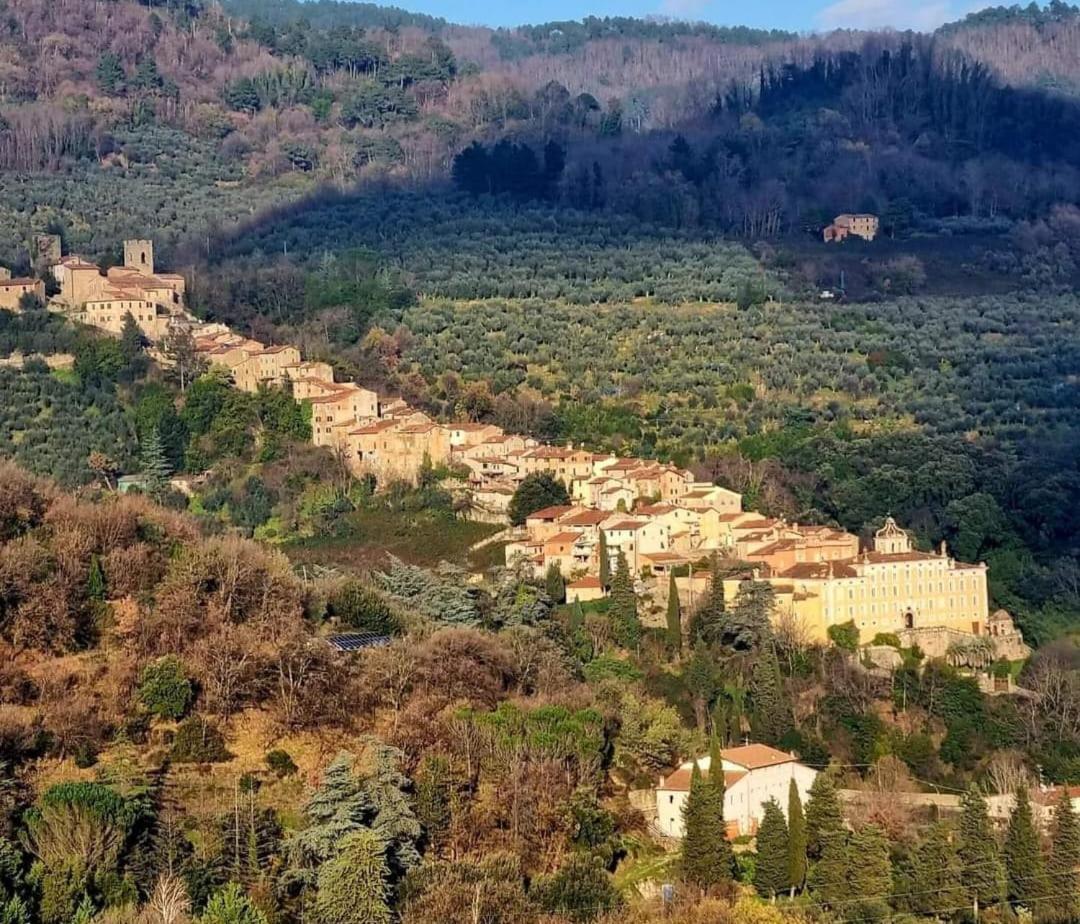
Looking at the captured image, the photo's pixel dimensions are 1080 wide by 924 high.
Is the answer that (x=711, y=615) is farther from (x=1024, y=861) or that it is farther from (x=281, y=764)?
(x=281, y=764)

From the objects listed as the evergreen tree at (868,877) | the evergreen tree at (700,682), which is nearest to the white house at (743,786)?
the evergreen tree at (868,877)

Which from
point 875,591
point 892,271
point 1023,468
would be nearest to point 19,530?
point 875,591

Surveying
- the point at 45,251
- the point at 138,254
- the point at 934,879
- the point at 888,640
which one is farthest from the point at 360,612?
the point at 45,251

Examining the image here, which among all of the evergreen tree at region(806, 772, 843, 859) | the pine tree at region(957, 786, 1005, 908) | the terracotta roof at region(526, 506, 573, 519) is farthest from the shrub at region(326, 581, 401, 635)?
the pine tree at region(957, 786, 1005, 908)

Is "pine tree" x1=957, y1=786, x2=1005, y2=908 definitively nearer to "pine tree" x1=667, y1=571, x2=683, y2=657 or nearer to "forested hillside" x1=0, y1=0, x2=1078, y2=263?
"pine tree" x1=667, y1=571, x2=683, y2=657

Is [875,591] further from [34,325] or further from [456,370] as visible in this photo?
[34,325]

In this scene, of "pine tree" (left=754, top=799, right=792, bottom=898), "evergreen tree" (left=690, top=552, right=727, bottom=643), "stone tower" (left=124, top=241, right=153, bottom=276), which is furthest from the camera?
"stone tower" (left=124, top=241, right=153, bottom=276)
